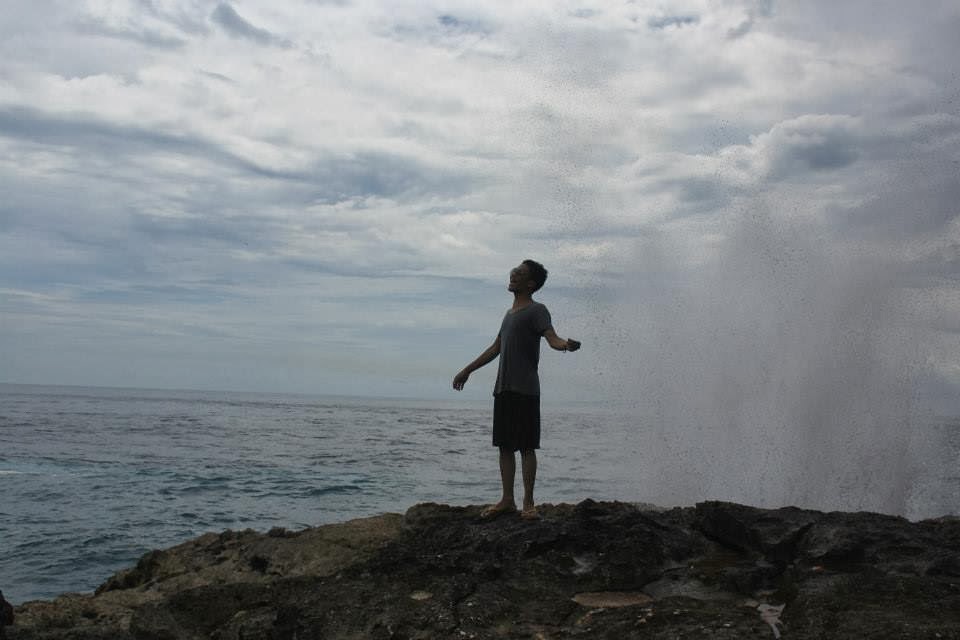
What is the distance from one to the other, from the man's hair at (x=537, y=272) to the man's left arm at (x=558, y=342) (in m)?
0.42

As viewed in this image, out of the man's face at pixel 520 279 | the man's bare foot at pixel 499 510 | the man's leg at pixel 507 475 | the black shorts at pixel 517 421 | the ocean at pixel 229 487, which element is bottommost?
the ocean at pixel 229 487

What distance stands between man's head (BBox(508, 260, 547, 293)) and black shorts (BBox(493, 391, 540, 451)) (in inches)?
30.4

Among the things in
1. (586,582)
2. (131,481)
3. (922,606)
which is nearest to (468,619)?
(586,582)

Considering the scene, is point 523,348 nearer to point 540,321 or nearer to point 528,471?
point 540,321

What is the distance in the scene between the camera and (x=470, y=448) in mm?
27344

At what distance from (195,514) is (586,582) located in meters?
10.1

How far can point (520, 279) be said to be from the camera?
5.57 metres

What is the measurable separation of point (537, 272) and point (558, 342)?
740 millimetres

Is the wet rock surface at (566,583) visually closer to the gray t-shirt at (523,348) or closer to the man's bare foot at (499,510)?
the man's bare foot at (499,510)

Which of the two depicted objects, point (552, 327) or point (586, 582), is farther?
point (552, 327)

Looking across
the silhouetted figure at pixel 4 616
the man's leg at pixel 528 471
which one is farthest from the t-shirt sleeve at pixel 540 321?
the silhouetted figure at pixel 4 616

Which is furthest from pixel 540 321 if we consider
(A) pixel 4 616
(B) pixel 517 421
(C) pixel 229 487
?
(C) pixel 229 487

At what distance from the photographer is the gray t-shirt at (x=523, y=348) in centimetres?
547

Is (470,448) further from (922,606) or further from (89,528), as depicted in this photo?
(922,606)
